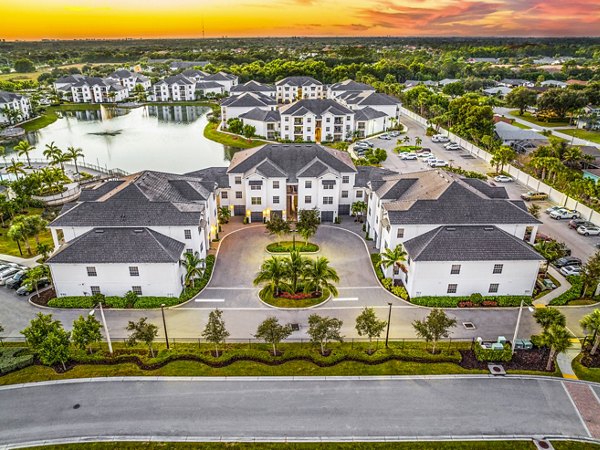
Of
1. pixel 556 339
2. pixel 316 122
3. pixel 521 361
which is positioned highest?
pixel 316 122

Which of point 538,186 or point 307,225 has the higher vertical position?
point 307,225

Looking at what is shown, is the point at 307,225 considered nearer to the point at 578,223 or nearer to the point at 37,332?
the point at 37,332

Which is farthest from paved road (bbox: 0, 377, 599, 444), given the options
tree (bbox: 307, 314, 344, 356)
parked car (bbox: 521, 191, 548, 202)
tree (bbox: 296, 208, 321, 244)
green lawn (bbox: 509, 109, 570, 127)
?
green lawn (bbox: 509, 109, 570, 127)

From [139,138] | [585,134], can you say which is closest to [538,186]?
[585,134]

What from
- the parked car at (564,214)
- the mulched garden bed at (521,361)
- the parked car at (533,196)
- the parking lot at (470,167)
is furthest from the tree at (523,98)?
the mulched garden bed at (521,361)

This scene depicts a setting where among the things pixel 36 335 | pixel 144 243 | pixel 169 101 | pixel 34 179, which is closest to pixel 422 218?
pixel 144 243

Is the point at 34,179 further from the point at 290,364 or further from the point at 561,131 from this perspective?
the point at 561,131

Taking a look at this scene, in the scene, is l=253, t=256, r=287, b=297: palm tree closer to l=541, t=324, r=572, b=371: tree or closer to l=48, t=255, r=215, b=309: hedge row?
l=48, t=255, r=215, b=309: hedge row
